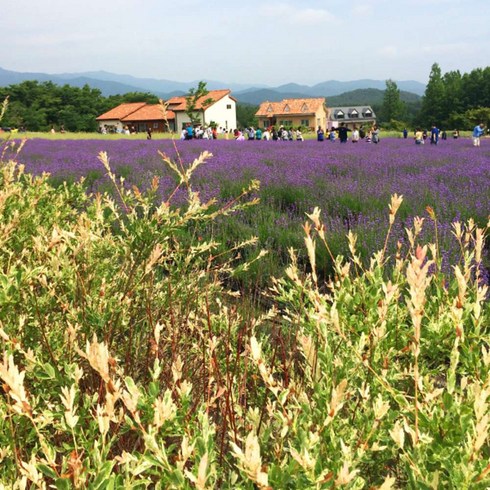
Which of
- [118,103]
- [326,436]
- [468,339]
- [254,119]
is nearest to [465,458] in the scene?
[326,436]

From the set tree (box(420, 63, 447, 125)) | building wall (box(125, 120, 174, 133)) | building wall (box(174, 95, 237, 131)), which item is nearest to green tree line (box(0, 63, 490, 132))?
tree (box(420, 63, 447, 125))

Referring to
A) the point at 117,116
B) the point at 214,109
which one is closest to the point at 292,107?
the point at 214,109

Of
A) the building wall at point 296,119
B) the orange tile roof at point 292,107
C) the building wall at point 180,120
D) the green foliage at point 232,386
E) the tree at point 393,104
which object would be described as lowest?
the green foliage at point 232,386

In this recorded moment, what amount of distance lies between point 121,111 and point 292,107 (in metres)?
34.1

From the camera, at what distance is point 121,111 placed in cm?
7431

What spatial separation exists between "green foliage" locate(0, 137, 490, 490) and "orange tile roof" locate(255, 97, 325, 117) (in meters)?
94.2

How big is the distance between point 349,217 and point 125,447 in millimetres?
5043

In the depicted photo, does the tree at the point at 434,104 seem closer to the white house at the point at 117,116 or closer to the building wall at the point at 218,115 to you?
the building wall at the point at 218,115

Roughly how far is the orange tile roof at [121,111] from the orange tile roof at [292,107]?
1047 inches

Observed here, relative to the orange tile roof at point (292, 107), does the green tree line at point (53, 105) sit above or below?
below

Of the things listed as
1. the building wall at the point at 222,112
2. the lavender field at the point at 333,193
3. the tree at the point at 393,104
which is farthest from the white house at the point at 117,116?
the lavender field at the point at 333,193

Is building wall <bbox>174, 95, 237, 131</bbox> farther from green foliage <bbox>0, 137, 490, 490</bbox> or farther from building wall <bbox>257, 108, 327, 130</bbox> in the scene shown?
green foliage <bbox>0, 137, 490, 490</bbox>

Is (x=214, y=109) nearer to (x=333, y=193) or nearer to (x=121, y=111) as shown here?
(x=121, y=111)

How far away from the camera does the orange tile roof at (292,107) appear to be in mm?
93125
